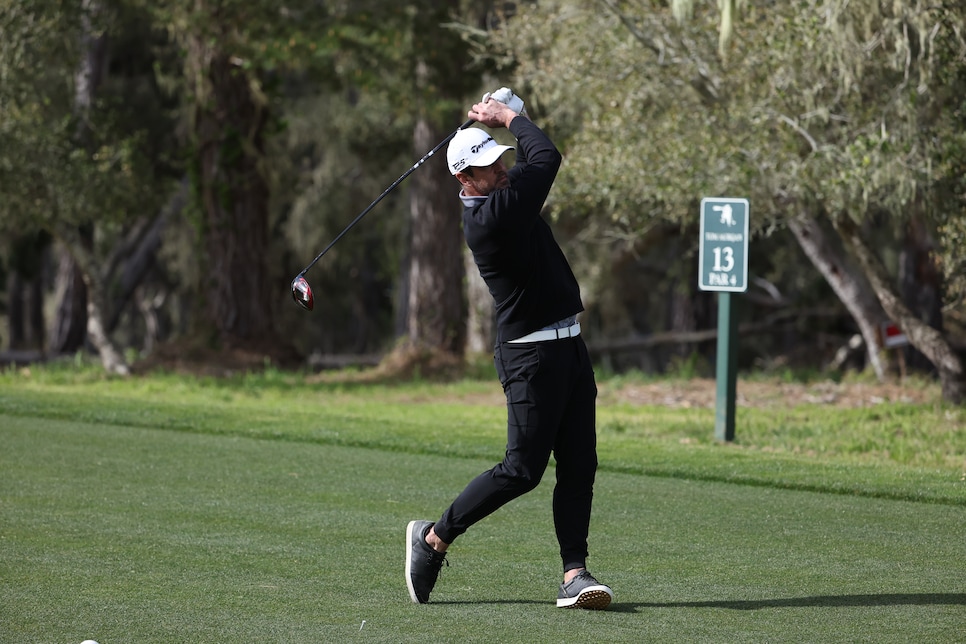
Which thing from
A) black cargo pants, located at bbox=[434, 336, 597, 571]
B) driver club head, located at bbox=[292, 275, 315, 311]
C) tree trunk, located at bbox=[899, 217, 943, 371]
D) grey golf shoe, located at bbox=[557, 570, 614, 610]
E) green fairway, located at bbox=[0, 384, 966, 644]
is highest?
tree trunk, located at bbox=[899, 217, 943, 371]

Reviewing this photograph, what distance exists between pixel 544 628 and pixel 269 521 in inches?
98.4

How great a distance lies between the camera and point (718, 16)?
1402 cm

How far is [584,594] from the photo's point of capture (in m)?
5.39

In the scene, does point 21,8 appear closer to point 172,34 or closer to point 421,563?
point 172,34

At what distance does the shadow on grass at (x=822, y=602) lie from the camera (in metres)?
5.49

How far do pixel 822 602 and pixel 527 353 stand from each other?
1542mm

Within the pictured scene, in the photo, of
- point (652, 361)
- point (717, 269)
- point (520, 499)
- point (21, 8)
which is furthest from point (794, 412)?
point (652, 361)

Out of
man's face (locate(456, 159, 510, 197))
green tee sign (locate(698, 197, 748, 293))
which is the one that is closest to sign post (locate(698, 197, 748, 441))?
green tee sign (locate(698, 197, 748, 293))

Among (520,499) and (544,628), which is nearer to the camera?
(544,628)

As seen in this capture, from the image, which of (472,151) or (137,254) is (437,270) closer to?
(472,151)

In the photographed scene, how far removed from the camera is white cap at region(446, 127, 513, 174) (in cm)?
548

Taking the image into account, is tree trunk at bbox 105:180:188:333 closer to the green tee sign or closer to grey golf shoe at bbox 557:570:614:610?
the green tee sign

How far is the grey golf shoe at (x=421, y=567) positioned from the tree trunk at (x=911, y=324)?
10.3m

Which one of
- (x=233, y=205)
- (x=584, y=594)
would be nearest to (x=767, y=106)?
(x=584, y=594)
